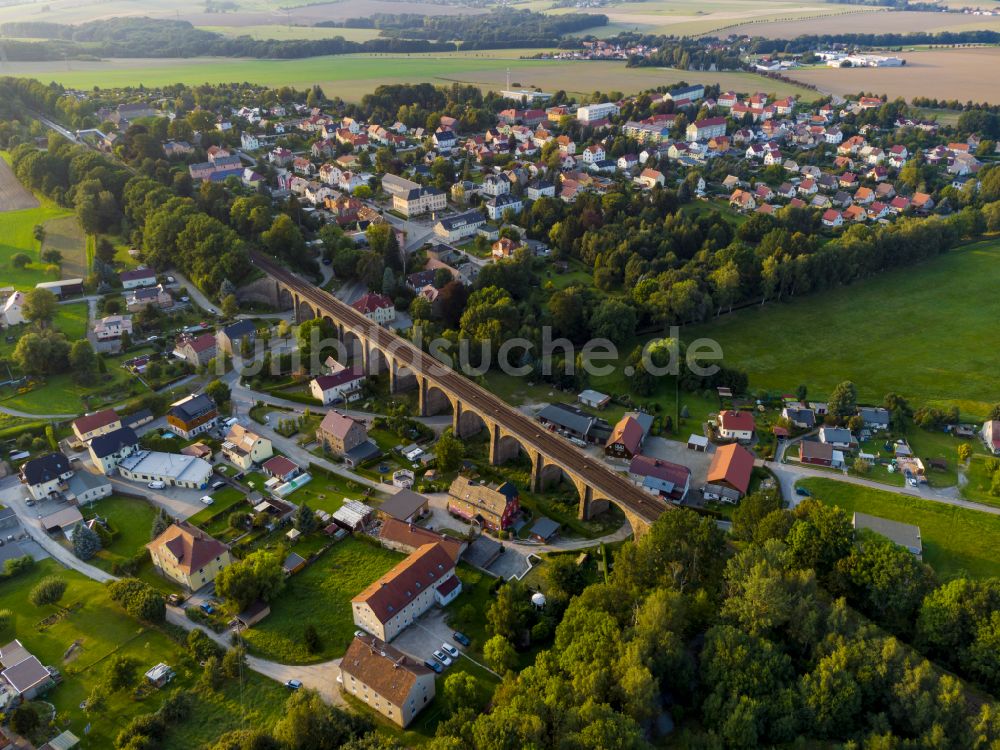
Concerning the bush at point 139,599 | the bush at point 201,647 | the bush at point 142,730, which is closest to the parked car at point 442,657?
the bush at point 201,647

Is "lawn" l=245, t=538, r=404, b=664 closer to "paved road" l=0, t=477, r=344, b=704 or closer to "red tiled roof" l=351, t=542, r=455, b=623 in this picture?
"paved road" l=0, t=477, r=344, b=704

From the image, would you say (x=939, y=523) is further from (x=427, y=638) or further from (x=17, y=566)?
(x=17, y=566)

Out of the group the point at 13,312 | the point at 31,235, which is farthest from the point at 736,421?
the point at 31,235

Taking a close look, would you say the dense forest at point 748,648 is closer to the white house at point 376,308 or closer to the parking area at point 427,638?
the parking area at point 427,638

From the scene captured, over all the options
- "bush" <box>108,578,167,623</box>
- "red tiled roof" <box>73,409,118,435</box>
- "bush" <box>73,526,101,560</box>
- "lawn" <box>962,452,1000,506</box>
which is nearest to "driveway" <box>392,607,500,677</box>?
"bush" <box>108,578,167,623</box>

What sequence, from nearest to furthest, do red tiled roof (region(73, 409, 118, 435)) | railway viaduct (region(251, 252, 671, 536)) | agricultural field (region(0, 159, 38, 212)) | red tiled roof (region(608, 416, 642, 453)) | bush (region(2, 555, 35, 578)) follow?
bush (region(2, 555, 35, 578)), railway viaduct (region(251, 252, 671, 536)), red tiled roof (region(608, 416, 642, 453)), red tiled roof (region(73, 409, 118, 435)), agricultural field (region(0, 159, 38, 212))
